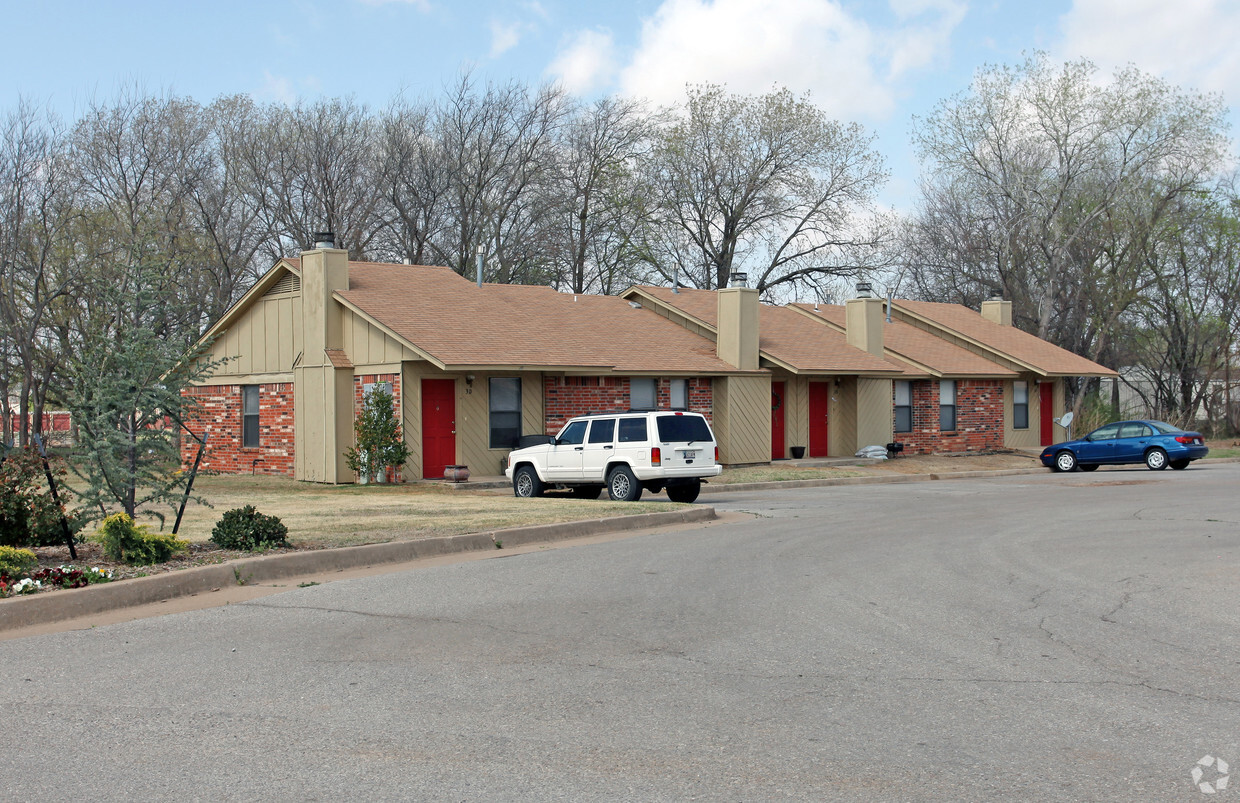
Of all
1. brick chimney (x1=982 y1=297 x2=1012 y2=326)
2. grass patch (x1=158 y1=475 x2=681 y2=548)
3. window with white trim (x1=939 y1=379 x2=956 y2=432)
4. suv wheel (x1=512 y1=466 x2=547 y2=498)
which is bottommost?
grass patch (x1=158 y1=475 x2=681 y2=548)

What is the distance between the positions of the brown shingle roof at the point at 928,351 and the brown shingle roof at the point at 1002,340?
1.68ft

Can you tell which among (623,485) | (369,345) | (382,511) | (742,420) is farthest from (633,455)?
(742,420)

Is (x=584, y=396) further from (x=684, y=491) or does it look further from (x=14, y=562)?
(x=14, y=562)

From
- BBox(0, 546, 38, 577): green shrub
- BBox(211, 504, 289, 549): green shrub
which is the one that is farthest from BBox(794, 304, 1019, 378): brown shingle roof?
BBox(0, 546, 38, 577): green shrub

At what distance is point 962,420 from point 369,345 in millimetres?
20779

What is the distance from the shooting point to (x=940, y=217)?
2178 inches

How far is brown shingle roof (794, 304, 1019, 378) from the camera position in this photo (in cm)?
3766

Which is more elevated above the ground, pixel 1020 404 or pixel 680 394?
pixel 680 394

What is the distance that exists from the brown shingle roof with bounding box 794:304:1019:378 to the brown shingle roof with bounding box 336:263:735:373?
7572mm

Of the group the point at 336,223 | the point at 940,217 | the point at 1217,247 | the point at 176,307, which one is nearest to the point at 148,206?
the point at 336,223

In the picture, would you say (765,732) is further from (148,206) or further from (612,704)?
(148,206)

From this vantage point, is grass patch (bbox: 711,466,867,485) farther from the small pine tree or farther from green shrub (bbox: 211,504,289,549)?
green shrub (bbox: 211,504,289,549)

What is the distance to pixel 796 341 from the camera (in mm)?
35844

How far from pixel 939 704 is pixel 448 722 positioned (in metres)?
2.85
